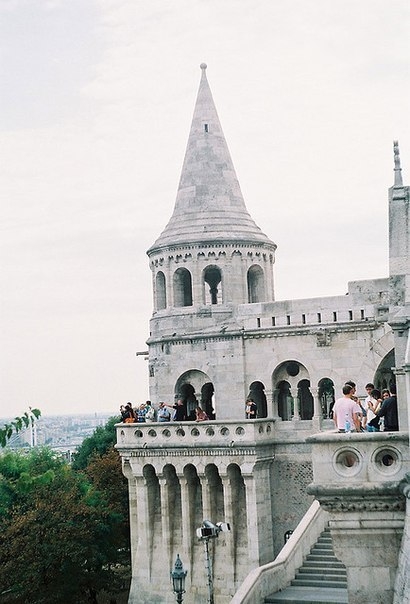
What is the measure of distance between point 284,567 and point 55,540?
47.0ft

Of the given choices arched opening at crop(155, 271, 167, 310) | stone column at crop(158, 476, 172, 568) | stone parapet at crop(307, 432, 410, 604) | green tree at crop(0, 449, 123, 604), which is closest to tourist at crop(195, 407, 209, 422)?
stone column at crop(158, 476, 172, 568)

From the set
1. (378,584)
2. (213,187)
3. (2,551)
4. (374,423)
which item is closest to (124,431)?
(2,551)

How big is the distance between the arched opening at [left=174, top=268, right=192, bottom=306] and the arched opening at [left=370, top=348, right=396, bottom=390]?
7753 millimetres

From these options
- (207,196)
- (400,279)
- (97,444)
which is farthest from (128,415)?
(97,444)

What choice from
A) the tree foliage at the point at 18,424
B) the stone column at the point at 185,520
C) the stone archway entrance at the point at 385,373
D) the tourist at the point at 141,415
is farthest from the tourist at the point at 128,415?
the tree foliage at the point at 18,424

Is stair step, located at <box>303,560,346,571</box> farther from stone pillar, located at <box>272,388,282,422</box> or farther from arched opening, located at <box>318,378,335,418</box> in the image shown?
stone pillar, located at <box>272,388,282,422</box>

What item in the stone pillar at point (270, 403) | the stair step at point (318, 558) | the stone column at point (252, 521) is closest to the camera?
the stair step at point (318, 558)

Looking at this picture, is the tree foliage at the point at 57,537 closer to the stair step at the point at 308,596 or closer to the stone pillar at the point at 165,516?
the stone pillar at the point at 165,516

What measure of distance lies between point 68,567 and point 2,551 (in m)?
2.72

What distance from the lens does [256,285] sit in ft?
117

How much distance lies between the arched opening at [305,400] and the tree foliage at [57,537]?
8.84 metres

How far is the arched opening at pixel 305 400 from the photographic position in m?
33.4

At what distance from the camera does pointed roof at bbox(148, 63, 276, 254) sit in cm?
3488

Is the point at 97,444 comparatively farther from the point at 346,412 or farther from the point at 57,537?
the point at 346,412
